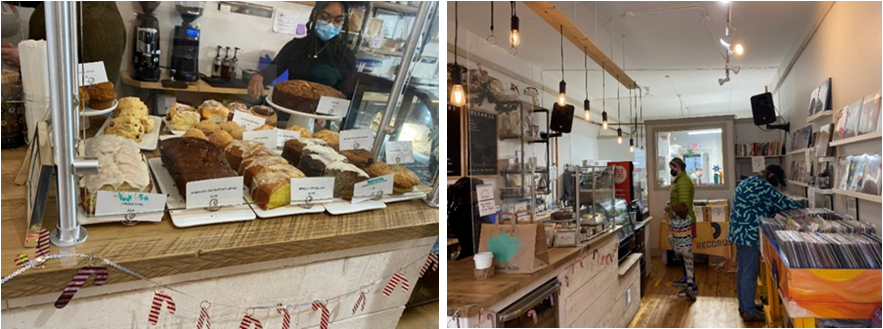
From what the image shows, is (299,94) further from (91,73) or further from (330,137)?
(91,73)

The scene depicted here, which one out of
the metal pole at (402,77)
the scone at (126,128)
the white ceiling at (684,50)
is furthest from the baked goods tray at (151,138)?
the white ceiling at (684,50)

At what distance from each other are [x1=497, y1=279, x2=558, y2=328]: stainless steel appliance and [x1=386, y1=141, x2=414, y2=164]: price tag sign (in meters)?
0.67

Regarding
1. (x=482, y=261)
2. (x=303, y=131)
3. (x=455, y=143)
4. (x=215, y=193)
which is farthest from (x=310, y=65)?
(x=455, y=143)

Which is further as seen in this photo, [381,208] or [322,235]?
[381,208]

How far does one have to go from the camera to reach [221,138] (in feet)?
2.28

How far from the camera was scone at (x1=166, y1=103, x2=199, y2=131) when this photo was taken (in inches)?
25.8

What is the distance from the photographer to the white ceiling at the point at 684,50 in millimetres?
1067

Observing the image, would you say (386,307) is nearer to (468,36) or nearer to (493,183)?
(493,183)

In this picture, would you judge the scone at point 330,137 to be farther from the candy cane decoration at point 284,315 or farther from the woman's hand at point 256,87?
the candy cane decoration at point 284,315

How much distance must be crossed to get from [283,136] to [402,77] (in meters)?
0.26

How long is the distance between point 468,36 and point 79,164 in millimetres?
1428

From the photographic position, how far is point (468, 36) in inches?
67.9

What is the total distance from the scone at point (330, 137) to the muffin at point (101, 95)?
1.06ft

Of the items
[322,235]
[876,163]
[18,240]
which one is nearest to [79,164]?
[18,240]
